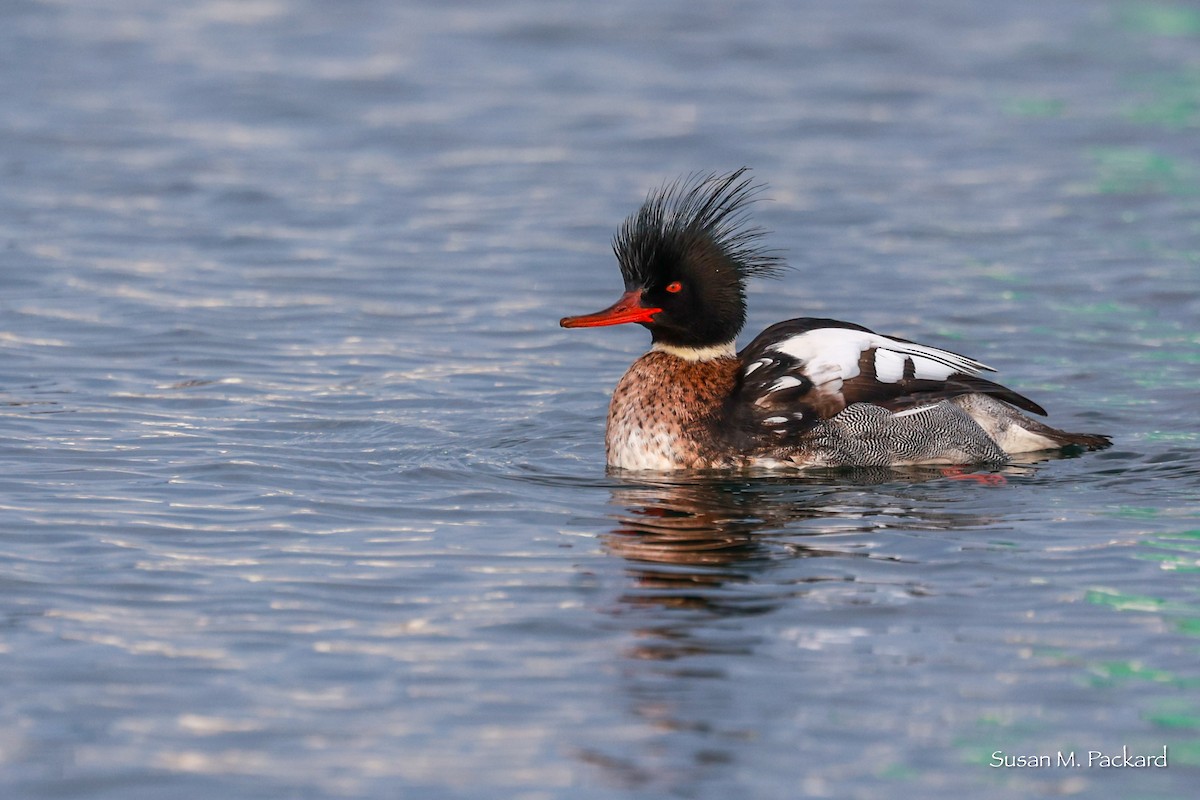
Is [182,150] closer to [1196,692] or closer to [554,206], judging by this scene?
[554,206]

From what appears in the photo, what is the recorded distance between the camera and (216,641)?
743 cm

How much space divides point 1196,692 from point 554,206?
11.7 meters

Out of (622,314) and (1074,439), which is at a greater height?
(622,314)

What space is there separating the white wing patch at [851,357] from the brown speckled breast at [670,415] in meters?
0.45

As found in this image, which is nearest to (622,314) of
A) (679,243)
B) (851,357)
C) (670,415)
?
(679,243)

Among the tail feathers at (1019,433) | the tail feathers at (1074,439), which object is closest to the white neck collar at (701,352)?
the tail feathers at (1019,433)

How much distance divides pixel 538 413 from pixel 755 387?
6.14 feet

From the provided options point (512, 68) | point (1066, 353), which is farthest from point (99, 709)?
point (512, 68)

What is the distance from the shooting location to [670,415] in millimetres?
10469

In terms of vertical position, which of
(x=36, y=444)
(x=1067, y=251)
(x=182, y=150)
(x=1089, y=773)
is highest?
(x=182, y=150)

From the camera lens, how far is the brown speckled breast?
10414mm

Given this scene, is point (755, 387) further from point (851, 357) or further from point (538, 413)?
point (538, 413)

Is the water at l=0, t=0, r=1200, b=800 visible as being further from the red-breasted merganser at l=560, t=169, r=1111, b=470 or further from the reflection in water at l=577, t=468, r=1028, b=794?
the red-breasted merganser at l=560, t=169, r=1111, b=470

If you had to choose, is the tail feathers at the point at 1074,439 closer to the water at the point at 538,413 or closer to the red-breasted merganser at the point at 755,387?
the red-breasted merganser at the point at 755,387
